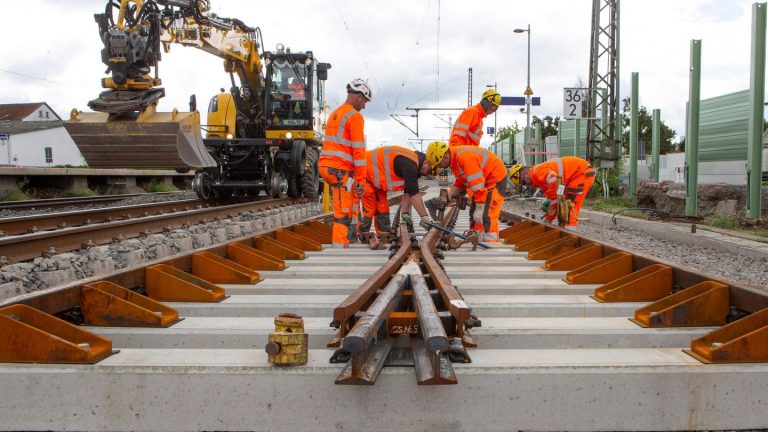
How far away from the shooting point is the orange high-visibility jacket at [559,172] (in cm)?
859

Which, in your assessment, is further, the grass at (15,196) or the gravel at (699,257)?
the grass at (15,196)

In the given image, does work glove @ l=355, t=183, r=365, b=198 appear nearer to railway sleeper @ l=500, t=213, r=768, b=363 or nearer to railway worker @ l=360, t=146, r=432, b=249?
railway worker @ l=360, t=146, r=432, b=249

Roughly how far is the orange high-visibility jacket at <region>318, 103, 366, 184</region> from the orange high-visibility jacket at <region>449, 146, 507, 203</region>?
1026 mm

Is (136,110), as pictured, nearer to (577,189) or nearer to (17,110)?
(577,189)

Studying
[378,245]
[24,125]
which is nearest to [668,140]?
[24,125]

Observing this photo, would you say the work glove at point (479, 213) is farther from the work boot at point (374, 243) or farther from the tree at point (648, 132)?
the tree at point (648, 132)

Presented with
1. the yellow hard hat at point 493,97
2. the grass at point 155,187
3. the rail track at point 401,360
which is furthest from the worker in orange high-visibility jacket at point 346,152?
the grass at point 155,187

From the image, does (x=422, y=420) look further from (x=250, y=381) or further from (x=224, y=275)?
(x=224, y=275)

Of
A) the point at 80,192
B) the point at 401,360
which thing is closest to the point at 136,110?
the point at 401,360

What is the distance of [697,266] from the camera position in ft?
21.8

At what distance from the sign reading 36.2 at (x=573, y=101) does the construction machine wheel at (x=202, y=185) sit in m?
10.6

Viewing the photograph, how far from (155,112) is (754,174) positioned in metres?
9.59

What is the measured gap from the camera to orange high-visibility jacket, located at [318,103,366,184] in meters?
6.47

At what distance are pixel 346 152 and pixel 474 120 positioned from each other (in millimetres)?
2408
